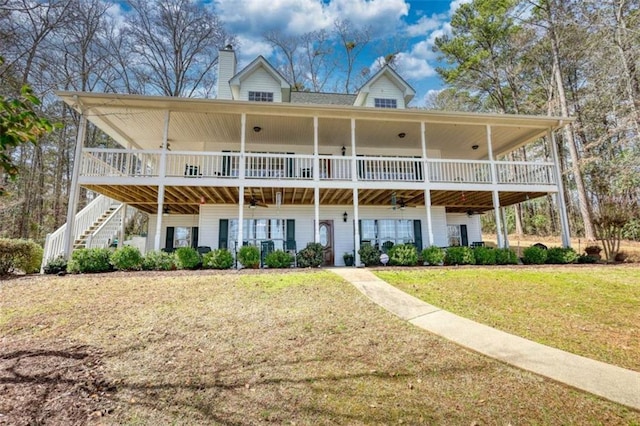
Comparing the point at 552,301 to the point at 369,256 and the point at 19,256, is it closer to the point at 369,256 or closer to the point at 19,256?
the point at 369,256

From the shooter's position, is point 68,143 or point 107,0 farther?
point 68,143

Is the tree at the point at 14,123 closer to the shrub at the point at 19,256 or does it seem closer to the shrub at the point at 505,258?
the shrub at the point at 19,256

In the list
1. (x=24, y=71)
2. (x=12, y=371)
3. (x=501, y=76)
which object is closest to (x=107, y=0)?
(x=24, y=71)

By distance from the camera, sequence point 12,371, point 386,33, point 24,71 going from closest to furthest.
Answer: point 12,371 < point 24,71 < point 386,33

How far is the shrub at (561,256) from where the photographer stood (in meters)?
11.1

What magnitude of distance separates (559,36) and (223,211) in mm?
22207

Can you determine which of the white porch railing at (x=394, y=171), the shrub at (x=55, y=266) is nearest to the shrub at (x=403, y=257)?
the white porch railing at (x=394, y=171)

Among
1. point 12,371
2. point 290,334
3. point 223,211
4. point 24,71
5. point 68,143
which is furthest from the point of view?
point 68,143

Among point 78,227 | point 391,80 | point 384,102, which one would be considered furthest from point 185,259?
point 391,80

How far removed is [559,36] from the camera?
18156mm

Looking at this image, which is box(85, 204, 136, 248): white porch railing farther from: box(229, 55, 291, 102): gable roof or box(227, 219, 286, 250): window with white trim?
box(229, 55, 291, 102): gable roof

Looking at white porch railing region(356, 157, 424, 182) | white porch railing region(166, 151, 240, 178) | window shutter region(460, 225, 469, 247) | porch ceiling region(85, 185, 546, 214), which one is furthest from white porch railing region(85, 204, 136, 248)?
window shutter region(460, 225, 469, 247)

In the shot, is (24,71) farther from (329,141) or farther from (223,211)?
(329,141)

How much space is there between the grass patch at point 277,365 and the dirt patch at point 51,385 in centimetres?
5
